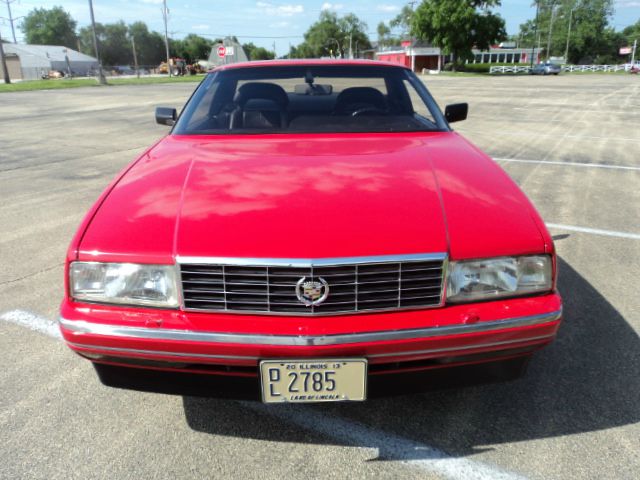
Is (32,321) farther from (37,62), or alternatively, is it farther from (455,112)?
(37,62)

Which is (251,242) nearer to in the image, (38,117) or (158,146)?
(158,146)

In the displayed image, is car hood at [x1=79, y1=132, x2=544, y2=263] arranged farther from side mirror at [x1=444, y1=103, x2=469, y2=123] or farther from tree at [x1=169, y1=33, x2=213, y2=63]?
tree at [x1=169, y1=33, x2=213, y2=63]

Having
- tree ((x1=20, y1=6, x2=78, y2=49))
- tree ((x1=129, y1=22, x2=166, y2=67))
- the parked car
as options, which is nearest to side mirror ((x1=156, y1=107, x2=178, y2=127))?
the parked car

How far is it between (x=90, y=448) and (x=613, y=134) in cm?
1166

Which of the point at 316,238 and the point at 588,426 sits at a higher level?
the point at 316,238

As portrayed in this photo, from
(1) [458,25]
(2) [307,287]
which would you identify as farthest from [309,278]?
(1) [458,25]

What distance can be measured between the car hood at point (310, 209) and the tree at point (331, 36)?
119 metres

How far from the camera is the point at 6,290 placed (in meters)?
3.44

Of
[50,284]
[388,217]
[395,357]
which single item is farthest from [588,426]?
[50,284]

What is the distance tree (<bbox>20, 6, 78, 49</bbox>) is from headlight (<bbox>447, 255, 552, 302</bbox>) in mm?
125614

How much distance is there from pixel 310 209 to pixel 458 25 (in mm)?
67776

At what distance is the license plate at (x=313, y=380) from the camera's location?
173 centimetres

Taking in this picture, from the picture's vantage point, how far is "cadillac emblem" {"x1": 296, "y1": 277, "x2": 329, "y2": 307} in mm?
1716

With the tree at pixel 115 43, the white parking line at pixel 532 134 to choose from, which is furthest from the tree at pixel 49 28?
the white parking line at pixel 532 134
